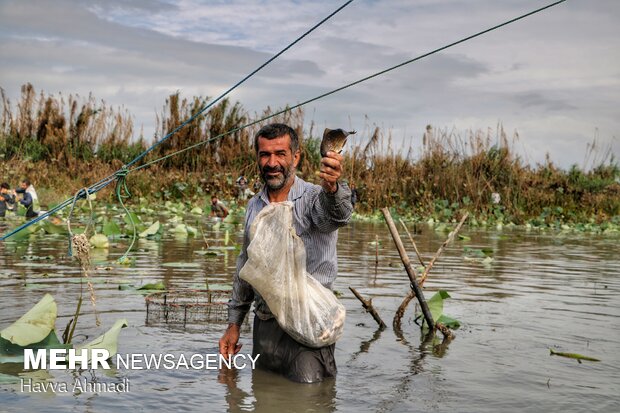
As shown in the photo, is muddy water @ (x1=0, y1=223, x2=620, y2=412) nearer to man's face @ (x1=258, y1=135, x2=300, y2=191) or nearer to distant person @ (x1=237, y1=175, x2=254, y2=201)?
man's face @ (x1=258, y1=135, x2=300, y2=191)

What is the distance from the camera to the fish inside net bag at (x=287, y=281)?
377 cm

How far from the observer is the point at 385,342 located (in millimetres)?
5453

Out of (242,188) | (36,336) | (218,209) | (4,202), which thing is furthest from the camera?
(242,188)

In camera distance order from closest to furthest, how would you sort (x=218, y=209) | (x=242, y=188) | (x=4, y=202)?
(x=4, y=202)
(x=218, y=209)
(x=242, y=188)

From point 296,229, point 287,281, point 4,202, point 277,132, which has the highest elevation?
point 277,132

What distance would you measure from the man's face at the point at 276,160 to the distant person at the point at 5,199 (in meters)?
12.4

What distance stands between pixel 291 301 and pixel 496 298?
4.18 m

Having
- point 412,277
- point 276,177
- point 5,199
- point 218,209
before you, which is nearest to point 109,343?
point 276,177

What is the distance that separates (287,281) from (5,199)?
13.7m

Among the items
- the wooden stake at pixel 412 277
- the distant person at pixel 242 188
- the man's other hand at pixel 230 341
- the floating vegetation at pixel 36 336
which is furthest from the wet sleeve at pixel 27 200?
the man's other hand at pixel 230 341

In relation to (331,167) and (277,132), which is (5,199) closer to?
(277,132)

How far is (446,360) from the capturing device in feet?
16.3

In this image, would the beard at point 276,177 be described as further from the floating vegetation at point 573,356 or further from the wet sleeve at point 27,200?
the wet sleeve at point 27,200

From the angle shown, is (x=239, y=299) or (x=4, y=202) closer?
(x=239, y=299)
